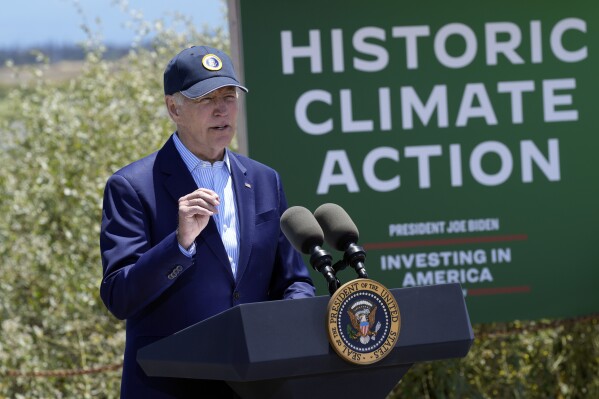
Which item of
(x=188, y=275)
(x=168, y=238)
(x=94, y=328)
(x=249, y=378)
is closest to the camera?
(x=249, y=378)

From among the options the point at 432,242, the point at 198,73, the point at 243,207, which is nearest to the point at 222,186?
the point at 243,207

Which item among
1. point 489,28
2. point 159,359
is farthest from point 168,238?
point 489,28

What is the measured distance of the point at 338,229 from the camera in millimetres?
2404

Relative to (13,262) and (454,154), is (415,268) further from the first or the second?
(13,262)

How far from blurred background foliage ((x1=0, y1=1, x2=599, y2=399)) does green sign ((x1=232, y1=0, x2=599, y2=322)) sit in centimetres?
70

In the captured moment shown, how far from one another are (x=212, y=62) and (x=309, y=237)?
559 millimetres

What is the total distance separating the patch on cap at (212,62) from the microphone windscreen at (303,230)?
1.44ft

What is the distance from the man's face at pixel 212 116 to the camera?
2637 mm

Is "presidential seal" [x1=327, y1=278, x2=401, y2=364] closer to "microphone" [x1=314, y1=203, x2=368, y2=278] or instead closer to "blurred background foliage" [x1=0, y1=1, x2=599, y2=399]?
"microphone" [x1=314, y1=203, x2=368, y2=278]

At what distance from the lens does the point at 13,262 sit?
6793 millimetres

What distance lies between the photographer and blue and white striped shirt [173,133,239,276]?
2.67 metres

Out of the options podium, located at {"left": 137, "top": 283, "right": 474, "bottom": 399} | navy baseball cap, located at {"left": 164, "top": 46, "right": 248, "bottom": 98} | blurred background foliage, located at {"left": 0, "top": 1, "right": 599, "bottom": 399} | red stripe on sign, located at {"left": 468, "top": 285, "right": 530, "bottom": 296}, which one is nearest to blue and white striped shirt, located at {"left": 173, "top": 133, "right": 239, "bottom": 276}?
navy baseball cap, located at {"left": 164, "top": 46, "right": 248, "bottom": 98}

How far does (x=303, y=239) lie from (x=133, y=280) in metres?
0.41

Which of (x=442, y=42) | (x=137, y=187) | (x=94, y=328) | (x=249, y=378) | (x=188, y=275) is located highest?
(x=442, y=42)
